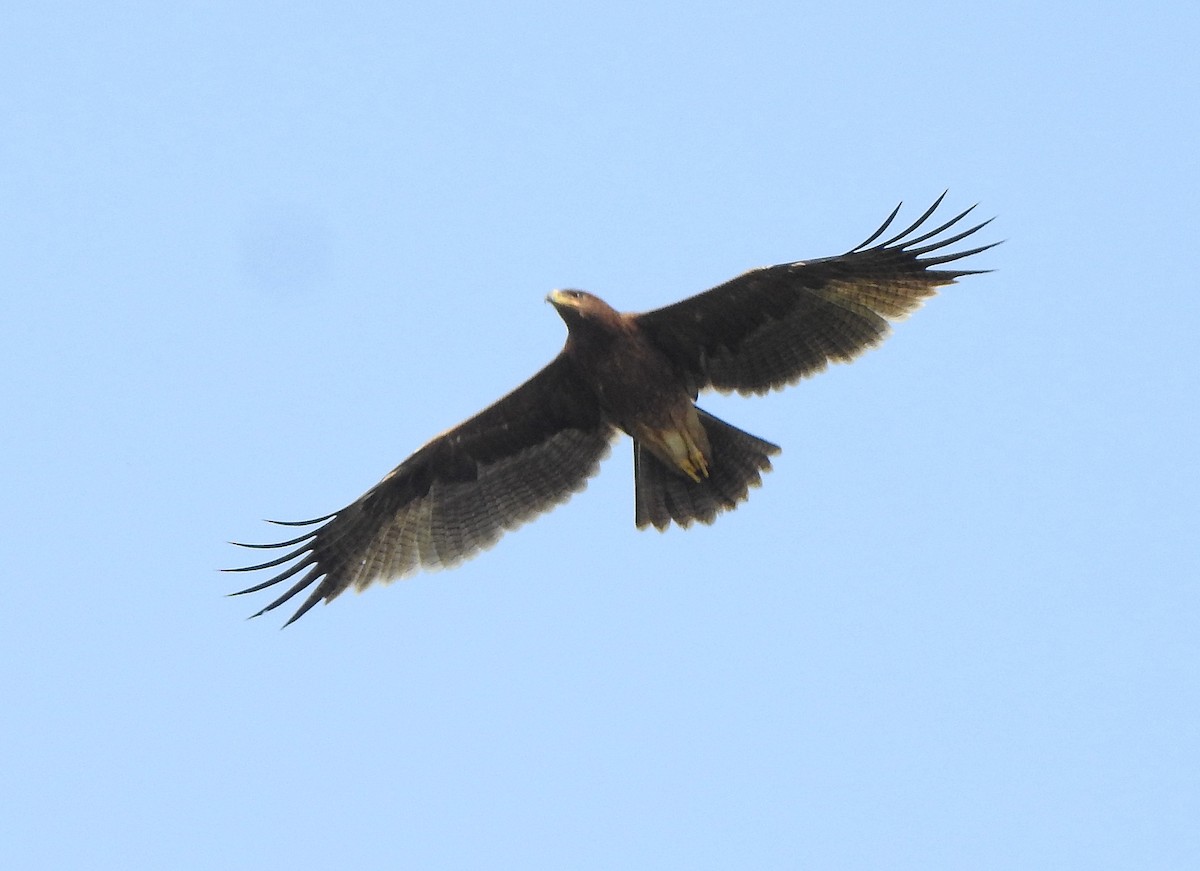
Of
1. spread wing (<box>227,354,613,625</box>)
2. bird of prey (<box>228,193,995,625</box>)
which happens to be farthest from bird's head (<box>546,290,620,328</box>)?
spread wing (<box>227,354,613,625</box>)

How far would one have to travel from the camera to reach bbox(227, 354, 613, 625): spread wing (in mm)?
12492

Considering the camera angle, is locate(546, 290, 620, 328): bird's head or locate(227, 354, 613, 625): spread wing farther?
locate(227, 354, 613, 625): spread wing

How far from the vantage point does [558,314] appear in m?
11.6

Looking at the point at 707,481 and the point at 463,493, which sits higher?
the point at 463,493

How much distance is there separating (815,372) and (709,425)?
85 centimetres

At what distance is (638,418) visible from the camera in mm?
11867

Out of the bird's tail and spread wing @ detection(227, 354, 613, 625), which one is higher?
spread wing @ detection(227, 354, 613, 625)

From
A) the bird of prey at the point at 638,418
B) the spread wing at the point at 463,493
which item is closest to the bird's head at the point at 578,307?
the bird of prey at the point at 638,418

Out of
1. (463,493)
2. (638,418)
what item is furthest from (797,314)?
(463,493)

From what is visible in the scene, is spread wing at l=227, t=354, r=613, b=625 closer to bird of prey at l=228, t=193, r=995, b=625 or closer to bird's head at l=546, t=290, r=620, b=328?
bird of prey at l=228, t=193, r=995, b=625

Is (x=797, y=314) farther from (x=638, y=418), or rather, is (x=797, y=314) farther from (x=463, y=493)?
(x=463, y=493)

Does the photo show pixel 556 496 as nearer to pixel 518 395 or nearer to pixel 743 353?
pixel 518 395

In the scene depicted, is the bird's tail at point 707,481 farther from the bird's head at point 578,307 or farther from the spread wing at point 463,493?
the bird's head at point 578,307

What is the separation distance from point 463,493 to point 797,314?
2919mm
